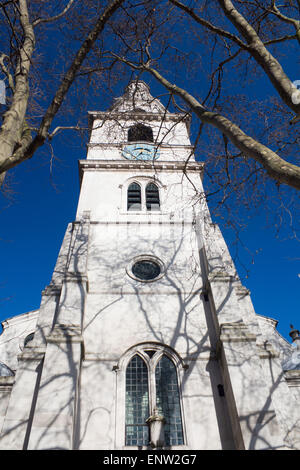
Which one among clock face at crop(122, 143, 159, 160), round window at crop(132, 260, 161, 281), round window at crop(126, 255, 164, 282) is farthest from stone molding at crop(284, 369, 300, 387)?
clock face at crop(122, 143, 159, 160)

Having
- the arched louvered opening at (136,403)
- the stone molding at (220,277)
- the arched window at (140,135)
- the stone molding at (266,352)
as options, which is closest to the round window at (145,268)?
the stone molding at (220,277)

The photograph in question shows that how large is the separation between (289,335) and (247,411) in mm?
13618

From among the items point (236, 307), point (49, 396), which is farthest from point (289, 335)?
point (49, 396)

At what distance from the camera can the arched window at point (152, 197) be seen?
651 inches

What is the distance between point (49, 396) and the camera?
856 cm

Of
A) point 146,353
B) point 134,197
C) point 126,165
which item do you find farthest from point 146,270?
point 126,165

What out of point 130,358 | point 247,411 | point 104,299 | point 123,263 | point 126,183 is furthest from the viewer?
point 126,183

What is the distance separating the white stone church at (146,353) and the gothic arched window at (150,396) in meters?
0.03

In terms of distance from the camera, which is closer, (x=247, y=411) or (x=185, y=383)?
(x=247, y=411)

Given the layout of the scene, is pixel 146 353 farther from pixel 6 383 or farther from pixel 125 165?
pixel 125 165
